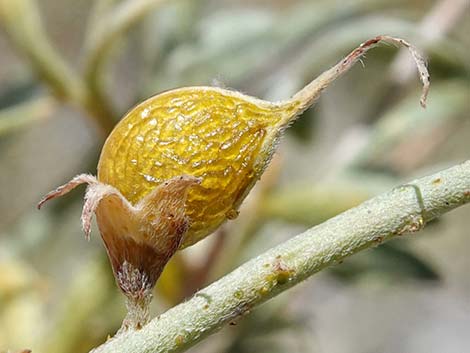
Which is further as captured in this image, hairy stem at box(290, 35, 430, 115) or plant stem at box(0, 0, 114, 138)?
plant stem at box(0, 0, 114, 138)

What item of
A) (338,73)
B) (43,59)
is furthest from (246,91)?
(338,73)

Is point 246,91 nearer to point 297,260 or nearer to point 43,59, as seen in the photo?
point 43,59

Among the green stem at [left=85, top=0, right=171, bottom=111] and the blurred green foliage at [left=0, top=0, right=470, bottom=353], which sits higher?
the green stem at [left=85, top=0, right=171, bottom=111]

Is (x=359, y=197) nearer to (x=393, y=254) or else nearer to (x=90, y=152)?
(x=393, y=254)

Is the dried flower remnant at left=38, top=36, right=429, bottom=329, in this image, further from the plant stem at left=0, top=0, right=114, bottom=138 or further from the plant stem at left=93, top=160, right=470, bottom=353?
the plant stem at left=0, top=0, right=114, bottom=138

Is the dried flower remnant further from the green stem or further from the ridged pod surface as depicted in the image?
the green stem

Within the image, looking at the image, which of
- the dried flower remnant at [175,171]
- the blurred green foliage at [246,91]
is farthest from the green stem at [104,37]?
the dried flower remnant at [175,171]

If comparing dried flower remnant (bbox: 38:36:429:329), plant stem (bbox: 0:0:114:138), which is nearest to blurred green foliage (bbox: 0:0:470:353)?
plant stem (bbox: 0:0:114:138)
